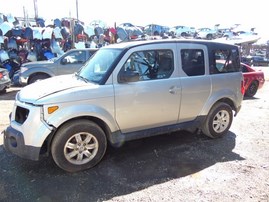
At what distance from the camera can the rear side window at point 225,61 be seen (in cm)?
516

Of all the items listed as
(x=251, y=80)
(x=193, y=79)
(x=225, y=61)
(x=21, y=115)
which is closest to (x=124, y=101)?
(x=193, y=79)

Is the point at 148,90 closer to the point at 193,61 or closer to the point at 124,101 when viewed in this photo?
the point at 124,101

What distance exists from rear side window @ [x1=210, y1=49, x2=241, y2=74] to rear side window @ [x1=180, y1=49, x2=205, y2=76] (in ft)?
0.91

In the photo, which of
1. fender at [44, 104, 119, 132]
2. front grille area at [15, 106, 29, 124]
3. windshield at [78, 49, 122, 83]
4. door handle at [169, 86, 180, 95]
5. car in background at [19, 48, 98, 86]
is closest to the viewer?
fender at [44, 104, 119, 132]

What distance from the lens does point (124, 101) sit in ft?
13.8

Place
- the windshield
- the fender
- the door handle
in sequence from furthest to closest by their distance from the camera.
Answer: the door handle → the windshield → the fender

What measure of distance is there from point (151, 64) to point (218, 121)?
1901mm

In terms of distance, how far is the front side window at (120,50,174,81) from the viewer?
4.35 m

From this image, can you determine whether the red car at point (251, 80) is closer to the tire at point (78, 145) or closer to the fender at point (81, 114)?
the fender at point (81, 114)

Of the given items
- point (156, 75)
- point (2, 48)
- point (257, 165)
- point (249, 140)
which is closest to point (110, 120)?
point (156, 75)

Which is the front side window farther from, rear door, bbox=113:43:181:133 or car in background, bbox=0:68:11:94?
car in background, bbox=0:68:11:94

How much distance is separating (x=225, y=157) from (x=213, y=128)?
0.85 m

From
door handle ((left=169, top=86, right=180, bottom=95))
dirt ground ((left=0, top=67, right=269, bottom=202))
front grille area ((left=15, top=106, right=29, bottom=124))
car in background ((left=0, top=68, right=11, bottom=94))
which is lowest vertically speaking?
dirt ground ((left=0, top=67, right=269, bottom=202))

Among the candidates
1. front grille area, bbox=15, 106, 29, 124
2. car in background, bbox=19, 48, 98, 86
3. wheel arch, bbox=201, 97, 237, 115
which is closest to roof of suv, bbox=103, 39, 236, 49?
wheel arch, bbox=201, 97, 237, 115
